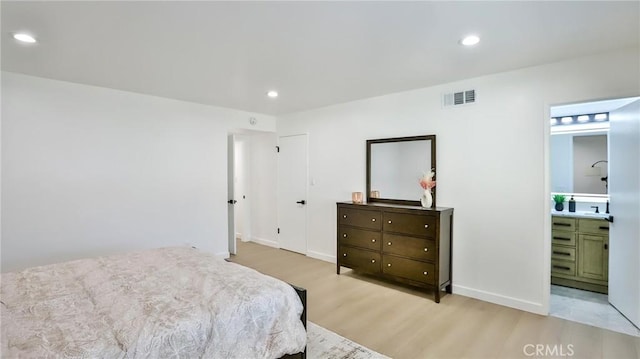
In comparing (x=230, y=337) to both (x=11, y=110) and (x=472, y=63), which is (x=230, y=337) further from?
(x=11, y=110)

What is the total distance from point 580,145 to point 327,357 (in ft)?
14.6

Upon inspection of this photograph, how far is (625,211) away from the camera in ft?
9.58

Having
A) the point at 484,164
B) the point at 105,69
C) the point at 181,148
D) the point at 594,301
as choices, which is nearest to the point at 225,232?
the point at 181,148

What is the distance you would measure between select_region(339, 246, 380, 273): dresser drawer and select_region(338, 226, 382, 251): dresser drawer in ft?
0.24

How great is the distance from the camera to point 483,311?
10.3 ft

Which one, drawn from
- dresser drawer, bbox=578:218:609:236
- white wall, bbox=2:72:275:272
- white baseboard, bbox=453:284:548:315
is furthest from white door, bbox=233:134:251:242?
dresser drawer, bbox=578:218:609:236

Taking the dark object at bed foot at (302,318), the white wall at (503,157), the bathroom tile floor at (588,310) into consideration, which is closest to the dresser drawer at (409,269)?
the white wall at (503,157)

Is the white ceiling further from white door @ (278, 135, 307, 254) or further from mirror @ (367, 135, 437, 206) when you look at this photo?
white door @ (278, 135, 307, 254)

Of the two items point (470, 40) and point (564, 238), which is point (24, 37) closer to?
point (470, 40)

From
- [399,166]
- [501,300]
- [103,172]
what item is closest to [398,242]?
[399,166]

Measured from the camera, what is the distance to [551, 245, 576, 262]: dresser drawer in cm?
384

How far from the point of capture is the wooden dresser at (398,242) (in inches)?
134

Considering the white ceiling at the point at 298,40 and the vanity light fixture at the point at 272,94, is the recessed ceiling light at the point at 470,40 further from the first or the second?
the vanity light fixture at the point at 272,94

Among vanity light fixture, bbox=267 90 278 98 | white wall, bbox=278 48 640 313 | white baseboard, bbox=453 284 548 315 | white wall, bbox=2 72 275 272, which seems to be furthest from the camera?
vanity light fixture, bbox=267 90 278 98
